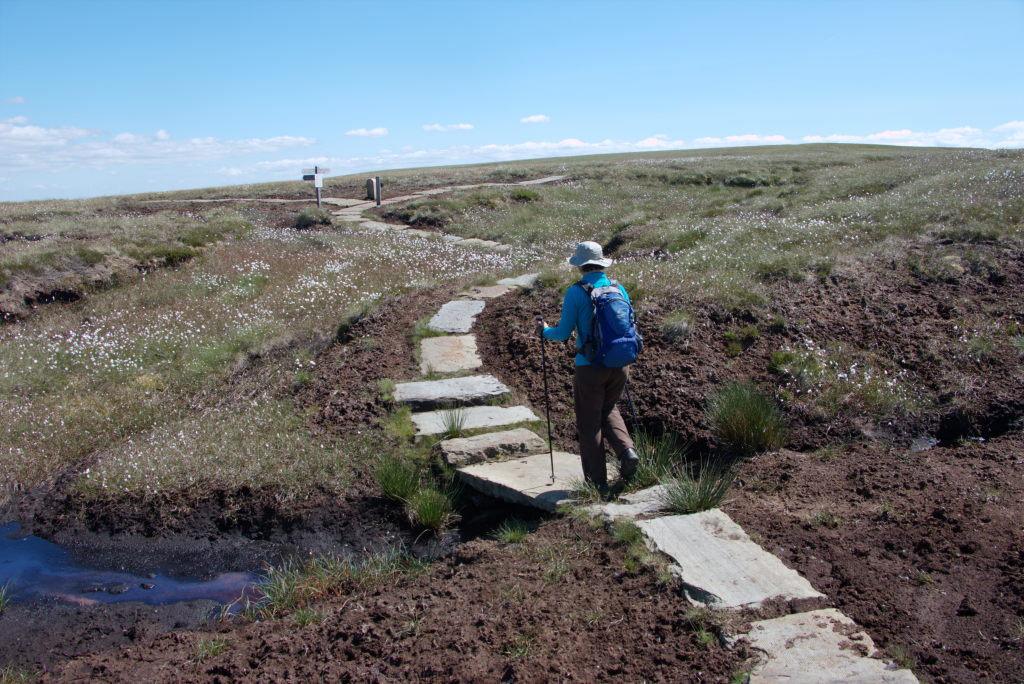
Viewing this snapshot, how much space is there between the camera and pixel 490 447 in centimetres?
597

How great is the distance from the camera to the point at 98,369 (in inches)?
→ 323

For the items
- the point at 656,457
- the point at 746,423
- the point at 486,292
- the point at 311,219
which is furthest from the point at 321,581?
the point at 311,219

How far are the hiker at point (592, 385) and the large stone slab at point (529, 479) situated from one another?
0.25m

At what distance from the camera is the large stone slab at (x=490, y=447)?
586cm

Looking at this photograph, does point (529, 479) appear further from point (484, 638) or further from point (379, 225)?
point (379, 225)

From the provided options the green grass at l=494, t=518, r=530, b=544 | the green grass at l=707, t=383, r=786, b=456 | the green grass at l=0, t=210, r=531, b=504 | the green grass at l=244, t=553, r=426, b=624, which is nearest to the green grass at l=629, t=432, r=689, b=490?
the green grass at l=707, t=383, r=786, b=456

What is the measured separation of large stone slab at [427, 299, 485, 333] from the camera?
891 centimetres

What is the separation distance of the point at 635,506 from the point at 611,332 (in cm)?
117

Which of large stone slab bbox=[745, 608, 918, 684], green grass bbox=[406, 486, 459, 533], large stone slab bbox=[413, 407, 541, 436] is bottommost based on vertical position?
green grass bbox=[406, 486, 459, 533]

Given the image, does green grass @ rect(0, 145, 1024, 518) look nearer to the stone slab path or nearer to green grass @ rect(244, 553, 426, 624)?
the stone slab path

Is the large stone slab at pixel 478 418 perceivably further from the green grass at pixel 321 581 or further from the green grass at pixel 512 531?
the green grass at pixel 321 581

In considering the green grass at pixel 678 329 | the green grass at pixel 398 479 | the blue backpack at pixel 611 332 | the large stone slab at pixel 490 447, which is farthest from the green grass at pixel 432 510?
the green grass at pixel 678 329

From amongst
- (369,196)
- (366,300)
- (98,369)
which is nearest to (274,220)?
(369,196)

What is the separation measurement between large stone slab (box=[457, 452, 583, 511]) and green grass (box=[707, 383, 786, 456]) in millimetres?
1177
